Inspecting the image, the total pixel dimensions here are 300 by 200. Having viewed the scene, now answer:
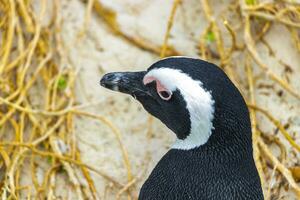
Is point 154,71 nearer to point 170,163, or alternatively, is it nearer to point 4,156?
point 170,163

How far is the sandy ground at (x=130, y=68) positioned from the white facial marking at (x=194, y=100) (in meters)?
0.65

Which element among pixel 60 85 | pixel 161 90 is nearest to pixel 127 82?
pixel 161 90

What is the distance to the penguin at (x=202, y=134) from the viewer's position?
1950 millimetres

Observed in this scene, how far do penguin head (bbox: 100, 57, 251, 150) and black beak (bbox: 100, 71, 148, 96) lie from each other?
0.03 meters

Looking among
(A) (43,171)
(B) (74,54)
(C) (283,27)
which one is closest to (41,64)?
(B) (74,54)

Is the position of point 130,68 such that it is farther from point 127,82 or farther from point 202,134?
point 202,134

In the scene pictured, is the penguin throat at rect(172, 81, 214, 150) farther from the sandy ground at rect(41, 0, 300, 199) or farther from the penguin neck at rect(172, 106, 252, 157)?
the sandy ground at rect(41, 0, 300, 199)

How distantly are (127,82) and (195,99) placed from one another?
259 mm

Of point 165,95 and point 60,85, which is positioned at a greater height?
point 165,95

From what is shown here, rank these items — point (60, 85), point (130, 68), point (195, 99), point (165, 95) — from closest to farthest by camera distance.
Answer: point (195, 99), point (165, 95), point (60, 85), point (130, 68)

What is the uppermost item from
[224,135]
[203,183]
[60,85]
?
[224,135]

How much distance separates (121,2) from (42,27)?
34cm

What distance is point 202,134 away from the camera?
200 cm

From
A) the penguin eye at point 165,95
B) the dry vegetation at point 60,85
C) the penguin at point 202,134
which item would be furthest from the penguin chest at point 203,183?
the dry vegetation at point 60,85
